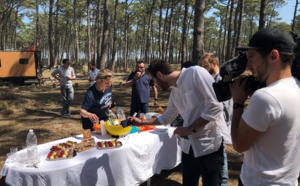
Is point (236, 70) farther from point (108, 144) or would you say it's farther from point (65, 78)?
point (65, 78)

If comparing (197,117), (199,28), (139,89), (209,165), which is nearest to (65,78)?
(139,89)

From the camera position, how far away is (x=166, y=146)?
152 inches

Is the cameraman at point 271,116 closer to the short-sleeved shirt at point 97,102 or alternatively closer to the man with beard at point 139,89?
the short-sleeved shirt at point 97,102

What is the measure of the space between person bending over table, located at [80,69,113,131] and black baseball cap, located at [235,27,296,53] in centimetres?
276

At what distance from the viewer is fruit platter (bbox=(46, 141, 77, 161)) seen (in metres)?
2.73

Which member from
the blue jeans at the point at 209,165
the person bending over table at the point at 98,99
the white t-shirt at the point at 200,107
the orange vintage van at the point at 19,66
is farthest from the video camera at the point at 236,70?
the orange vintage van at the point at 19,66

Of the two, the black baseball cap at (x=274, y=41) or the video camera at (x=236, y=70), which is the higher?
the black baseball cap at (x=274, y=41)

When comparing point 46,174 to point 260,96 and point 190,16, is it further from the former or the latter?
point 190,16

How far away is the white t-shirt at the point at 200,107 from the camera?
7.98ft

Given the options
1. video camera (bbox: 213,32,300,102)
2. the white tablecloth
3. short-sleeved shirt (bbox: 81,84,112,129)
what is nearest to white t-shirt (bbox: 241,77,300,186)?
video camera (bbox: 213,32,300,102)

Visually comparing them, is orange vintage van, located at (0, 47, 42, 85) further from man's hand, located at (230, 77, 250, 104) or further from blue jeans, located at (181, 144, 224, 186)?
man's hand, located at (230, 77, 250, 104)

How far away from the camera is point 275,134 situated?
4.35 feet

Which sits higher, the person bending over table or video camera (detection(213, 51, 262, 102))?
video camera (detection(213, 51, 262, 102))

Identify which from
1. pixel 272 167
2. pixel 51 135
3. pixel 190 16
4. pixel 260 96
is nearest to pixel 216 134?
pixel 272 167
